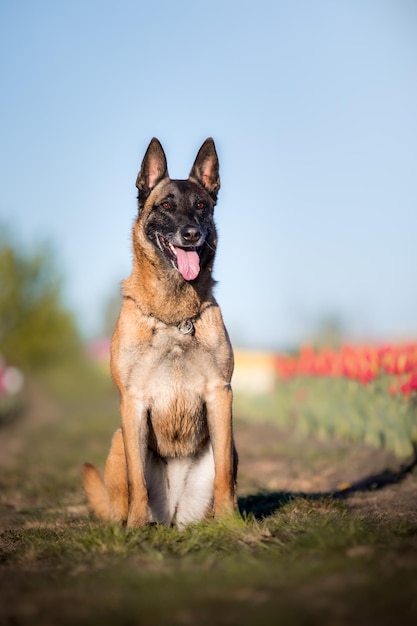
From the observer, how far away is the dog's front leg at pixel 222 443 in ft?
16.4

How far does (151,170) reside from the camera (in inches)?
224

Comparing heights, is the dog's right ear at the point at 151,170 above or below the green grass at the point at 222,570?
above

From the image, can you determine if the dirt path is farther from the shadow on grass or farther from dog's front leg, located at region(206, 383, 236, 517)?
dog's front leg, located at region(206, 383, 236, 517)

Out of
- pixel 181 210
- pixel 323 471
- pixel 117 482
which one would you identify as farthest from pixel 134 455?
pixel 323 471

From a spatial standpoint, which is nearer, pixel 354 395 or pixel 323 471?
pixel 323 471

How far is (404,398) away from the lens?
8133mm

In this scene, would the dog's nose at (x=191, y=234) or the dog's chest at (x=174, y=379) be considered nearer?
the dog's chest at (x=174, y=379)

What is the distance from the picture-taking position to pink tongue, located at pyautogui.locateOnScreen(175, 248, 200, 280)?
525 cm

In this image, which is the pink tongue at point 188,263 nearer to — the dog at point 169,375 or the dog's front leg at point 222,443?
the dog at point 169,375

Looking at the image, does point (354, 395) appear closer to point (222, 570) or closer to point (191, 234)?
point (191, 234)

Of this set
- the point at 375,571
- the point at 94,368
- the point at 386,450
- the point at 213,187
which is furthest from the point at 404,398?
the point at 94,368

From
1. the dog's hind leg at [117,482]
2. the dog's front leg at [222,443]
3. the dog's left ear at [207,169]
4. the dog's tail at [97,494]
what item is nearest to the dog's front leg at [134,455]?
the dog's hind leg at [117,482]

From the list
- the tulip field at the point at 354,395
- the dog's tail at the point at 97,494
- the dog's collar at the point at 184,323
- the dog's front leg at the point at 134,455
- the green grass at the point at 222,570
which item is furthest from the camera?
the tulip field at the point at 354,395

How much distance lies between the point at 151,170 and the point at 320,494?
3176 millimetres
